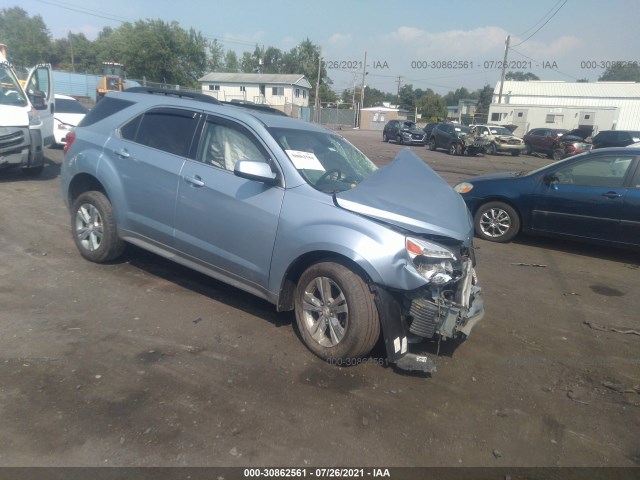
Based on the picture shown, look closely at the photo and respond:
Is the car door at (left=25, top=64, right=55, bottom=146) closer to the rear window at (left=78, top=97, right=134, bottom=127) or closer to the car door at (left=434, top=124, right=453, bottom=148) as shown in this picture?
the rear window at (left=78, top=97, right=134, bottom=127)

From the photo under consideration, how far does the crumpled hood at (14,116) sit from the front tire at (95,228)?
466 cm

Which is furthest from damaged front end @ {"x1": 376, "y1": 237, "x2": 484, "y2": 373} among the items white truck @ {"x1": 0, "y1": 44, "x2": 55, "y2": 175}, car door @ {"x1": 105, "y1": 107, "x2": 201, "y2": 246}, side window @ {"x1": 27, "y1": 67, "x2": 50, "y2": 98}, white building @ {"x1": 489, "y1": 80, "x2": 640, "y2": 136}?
white building @ {"x1": 489, "y1": 80, "x2": 640, "y2": 136}

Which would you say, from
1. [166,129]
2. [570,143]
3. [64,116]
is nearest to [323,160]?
[166,129]

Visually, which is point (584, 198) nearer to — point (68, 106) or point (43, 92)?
point (43, 92)

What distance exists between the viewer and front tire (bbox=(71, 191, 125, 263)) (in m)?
5.18

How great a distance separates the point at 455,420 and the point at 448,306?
0.80 meters

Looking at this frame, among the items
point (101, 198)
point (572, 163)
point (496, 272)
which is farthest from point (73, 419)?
point (572, 163)

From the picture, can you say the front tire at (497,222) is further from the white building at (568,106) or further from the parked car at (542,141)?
the white building at (568,106)

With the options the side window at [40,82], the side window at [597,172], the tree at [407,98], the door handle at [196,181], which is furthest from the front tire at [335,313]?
the tree at [407,98]

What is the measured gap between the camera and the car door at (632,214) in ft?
21.7

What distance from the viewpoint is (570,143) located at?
26.4 m

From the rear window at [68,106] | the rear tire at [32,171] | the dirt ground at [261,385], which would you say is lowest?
the dirt ground at [261,385]

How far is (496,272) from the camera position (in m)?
6.35

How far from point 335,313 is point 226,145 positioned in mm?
1862
